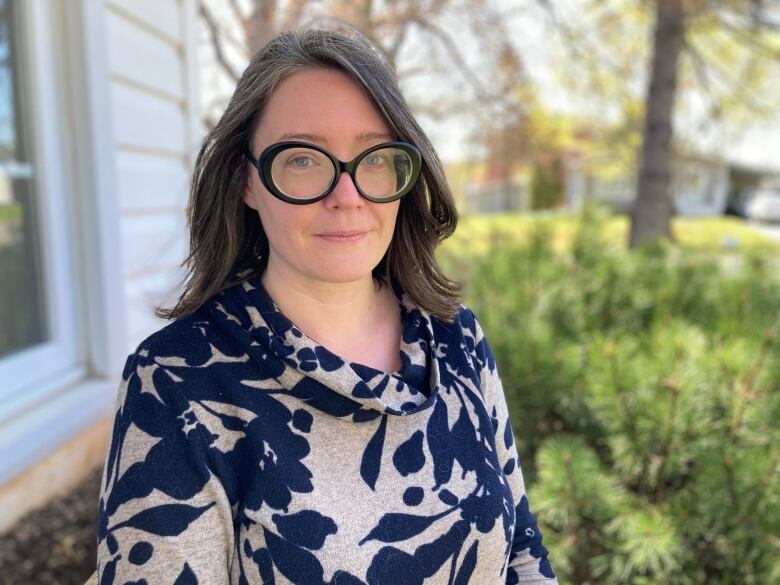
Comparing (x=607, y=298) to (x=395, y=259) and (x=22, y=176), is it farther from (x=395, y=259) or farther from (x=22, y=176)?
(x=22, y=176)

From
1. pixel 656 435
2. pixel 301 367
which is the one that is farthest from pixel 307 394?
pixel 656 435

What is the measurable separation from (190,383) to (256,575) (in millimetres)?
277

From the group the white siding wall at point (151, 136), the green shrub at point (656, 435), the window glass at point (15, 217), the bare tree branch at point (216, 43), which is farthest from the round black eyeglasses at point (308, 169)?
the bare tree branch at point (216, 43)

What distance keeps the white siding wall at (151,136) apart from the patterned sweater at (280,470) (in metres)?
1.75

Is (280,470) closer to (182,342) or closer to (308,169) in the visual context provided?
(182,342)

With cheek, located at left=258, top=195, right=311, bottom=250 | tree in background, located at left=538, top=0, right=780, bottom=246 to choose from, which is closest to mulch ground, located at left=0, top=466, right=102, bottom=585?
cheek, located at left=258, top=195, right=311, bottom=250

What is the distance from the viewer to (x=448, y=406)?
1077 mm

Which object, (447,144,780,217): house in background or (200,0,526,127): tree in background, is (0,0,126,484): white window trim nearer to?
(200,0,526,127): tree in background

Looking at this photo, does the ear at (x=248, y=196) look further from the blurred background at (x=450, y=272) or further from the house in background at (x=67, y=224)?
the house in background at (x=67, y=224)

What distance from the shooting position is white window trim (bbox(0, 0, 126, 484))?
2.12m

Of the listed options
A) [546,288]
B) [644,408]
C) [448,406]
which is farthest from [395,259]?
[546,288]

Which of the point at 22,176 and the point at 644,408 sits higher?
the point at 22,176

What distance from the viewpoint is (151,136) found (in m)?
2.72

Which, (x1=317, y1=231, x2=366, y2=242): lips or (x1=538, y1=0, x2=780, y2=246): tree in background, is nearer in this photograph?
(x1=317, y1=231, x2=366, y2=242): lips
